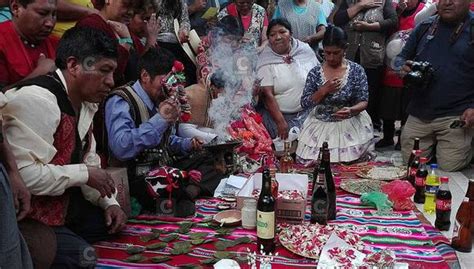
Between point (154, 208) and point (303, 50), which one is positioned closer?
point (154, 208)

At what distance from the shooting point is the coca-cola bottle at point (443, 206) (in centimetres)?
289

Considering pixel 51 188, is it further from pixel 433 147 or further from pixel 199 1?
pixel 433 147

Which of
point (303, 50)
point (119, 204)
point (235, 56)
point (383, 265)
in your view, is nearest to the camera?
point (383, 265)

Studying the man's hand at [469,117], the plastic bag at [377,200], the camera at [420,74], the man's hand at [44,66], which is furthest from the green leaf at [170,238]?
the man's hand at [469,117]

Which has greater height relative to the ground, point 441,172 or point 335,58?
point 335,58

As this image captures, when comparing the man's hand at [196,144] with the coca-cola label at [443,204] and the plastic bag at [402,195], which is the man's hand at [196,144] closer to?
the plastic bag at [402,195]

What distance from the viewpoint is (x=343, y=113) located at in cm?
419

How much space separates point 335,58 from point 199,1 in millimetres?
1375

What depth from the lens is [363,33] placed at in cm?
548

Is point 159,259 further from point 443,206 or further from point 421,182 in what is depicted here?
point 421,182

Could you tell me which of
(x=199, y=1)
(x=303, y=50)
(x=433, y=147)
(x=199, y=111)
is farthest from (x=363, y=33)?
(x=199, y=111)

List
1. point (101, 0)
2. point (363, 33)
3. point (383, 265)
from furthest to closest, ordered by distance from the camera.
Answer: point (363, 33), point (101, 0), point (383, 265)

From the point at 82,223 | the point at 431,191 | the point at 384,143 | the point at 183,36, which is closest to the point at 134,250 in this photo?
the point at 82,223

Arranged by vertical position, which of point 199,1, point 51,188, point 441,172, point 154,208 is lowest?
point 441,172
